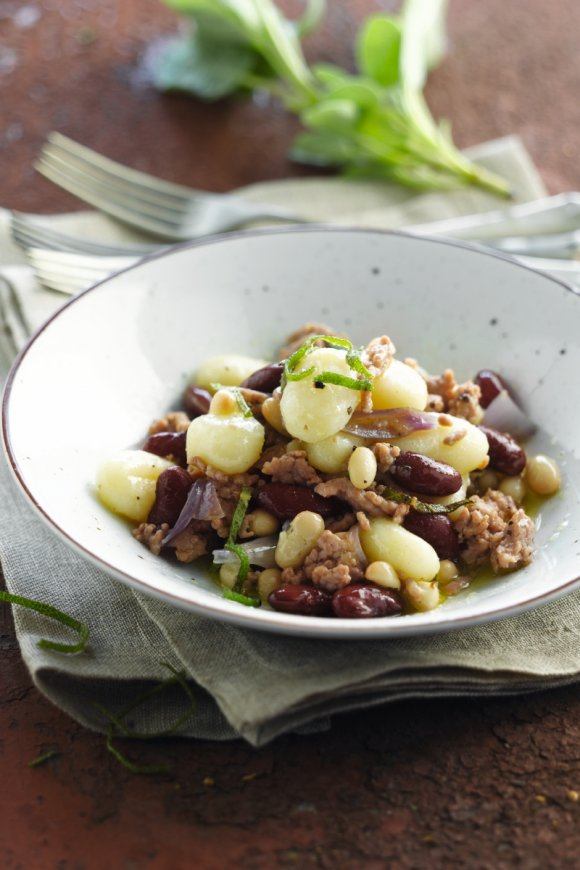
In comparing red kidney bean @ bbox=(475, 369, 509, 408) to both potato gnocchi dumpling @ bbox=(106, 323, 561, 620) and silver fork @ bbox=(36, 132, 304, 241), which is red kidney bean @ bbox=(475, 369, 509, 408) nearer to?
potato gnocchi dumpling @ bbox=(106, 323, 561, 620)

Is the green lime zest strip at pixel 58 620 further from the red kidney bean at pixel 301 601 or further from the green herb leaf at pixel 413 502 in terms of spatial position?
the green herb leaf at pixel 413 502

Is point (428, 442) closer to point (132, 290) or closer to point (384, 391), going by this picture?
point (384, 391)

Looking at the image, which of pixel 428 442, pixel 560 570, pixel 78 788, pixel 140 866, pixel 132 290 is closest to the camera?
pixel 140 866

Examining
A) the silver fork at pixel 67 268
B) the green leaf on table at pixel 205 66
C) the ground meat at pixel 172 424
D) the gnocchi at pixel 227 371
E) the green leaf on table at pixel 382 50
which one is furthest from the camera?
the green leaf on table at pixel 205 66

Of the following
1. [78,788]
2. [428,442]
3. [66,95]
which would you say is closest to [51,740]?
[78,788]

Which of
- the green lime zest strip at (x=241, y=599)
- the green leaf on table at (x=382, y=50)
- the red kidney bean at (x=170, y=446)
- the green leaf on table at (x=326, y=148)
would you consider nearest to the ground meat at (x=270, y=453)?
the red kidney bean at (x=170, y=446)

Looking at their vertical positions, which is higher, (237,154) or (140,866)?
(237,154)
